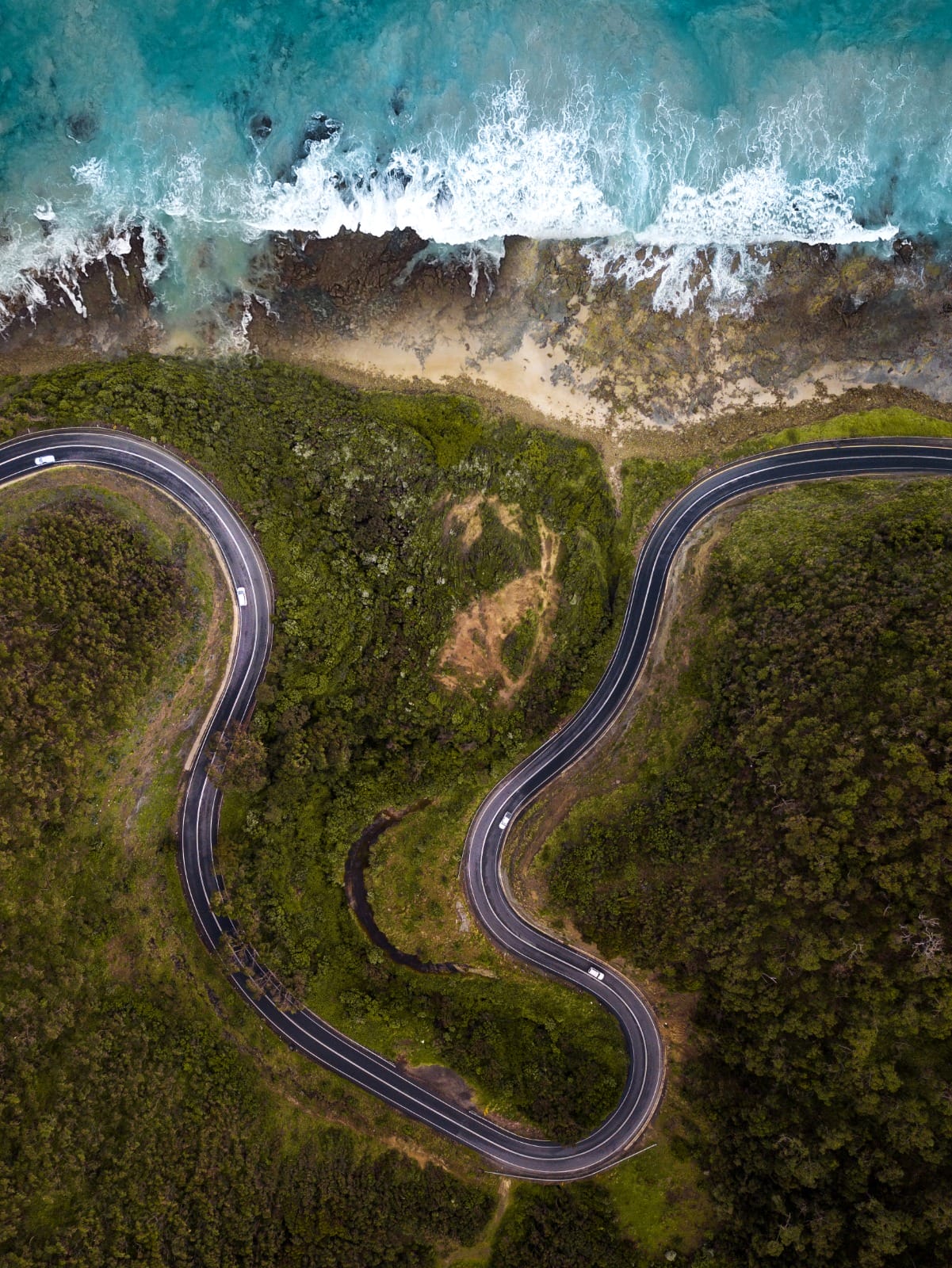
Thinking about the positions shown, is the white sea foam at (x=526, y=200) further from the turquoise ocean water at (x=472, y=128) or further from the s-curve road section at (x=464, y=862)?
the s-curve road section at (x=464, y=862)

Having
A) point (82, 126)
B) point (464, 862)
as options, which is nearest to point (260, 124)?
point (82, 126)

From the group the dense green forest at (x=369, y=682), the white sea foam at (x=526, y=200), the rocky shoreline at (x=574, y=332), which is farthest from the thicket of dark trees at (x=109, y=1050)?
the white sea foam at (x=526, y=200)

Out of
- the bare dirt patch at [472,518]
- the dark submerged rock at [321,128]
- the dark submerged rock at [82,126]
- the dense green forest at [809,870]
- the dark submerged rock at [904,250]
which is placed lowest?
the dense green forest at [809,870]

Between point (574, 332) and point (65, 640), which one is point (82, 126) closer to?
point (65, 640)

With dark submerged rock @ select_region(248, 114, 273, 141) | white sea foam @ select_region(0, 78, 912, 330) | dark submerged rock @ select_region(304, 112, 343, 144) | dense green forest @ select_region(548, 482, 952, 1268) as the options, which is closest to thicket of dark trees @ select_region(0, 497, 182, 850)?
white sea foam @ select_region(0, 78, 912, 330)

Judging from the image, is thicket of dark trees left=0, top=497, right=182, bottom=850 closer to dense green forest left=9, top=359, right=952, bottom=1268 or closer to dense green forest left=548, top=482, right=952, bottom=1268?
dense green forest left=9, top=359, right=952, bottom=1268
